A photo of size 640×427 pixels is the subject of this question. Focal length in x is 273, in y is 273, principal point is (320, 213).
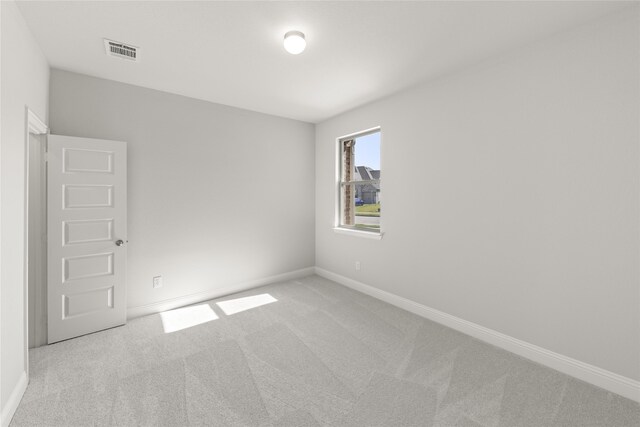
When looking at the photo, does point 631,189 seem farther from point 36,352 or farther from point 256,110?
point 36,352

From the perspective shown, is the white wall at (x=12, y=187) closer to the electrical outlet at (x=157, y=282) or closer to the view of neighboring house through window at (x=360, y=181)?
the electrical outlet at (x=157, y=282)

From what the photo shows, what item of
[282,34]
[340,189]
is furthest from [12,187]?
[340,189]

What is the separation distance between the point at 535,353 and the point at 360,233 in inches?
88.4

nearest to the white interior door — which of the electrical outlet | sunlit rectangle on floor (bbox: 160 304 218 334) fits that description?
the electrical outlet

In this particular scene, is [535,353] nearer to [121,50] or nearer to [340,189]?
[340,189]

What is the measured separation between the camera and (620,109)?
75.2 inches

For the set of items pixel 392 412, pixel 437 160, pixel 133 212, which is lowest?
pixel 392 412

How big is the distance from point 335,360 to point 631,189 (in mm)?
2499

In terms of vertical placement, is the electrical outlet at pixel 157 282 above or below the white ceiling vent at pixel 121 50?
below

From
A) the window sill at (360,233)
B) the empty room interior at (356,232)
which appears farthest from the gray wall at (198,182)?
the window sill at (360,233)

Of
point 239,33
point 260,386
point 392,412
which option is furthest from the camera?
point 239,33

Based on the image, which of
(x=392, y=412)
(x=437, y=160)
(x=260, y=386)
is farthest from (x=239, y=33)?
(x=392, y=412)

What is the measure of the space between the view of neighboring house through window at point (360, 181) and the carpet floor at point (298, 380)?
156 cm

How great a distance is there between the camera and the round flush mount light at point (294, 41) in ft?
6.97
